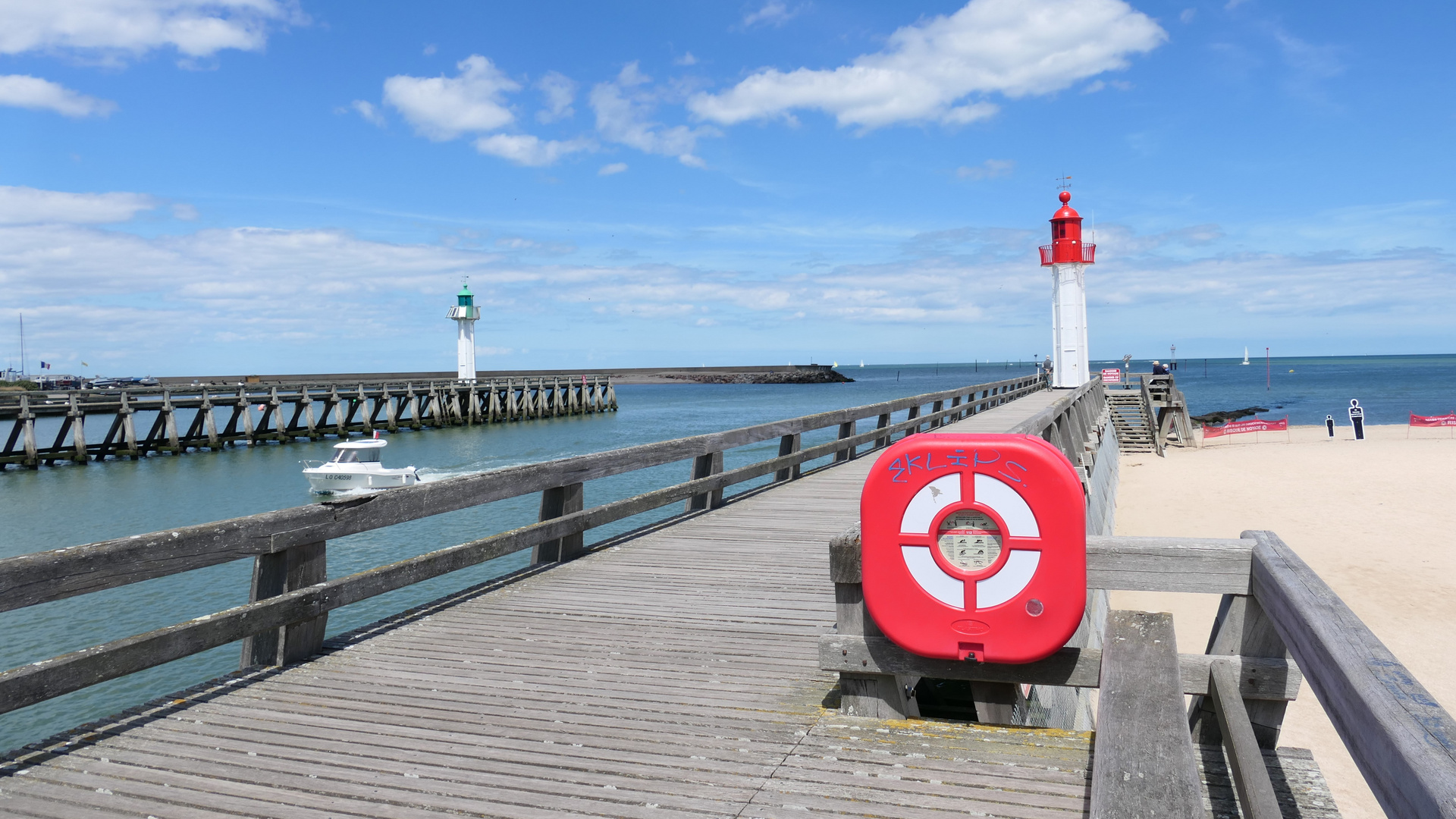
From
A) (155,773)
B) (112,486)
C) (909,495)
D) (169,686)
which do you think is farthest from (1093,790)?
Answer: (112,486)

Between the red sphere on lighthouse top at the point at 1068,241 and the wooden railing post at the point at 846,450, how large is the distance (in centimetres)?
2235

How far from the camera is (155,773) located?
10.1ft

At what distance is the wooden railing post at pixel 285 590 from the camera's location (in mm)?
4172

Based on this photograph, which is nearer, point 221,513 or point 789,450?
point 789,450

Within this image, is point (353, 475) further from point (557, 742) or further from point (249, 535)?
point (557, 742)

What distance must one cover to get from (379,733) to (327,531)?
A: 50.8 inches

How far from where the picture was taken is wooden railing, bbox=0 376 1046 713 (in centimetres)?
323

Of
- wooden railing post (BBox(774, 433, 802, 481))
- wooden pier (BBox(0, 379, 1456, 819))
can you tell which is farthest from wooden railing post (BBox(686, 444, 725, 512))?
wooden pier (BBox(0, 379, 1456, 819))

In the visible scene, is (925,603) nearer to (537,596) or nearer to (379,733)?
(379,733)

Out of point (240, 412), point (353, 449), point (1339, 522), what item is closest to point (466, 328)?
point (240, 412)

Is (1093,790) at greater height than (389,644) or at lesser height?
greater

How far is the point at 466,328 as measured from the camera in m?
67.2

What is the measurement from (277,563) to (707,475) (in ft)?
16.7

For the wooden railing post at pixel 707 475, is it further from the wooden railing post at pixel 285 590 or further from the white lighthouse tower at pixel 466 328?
the white lighthouse tower at pixel 466 328
